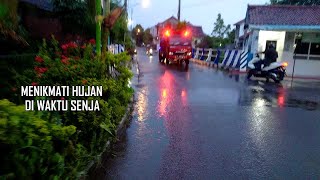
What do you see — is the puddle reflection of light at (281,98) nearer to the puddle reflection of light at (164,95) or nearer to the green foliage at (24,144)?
the puddle reflection of light at (164,95)

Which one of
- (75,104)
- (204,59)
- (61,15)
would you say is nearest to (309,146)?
(75,104)

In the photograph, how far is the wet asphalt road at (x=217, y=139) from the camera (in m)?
4.98

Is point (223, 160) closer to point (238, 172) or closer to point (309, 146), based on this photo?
point (238, 172)

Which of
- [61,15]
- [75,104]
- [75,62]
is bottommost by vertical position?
[75,104]

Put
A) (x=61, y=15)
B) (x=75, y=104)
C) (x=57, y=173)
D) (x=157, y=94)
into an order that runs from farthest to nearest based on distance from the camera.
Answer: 1. (x=61, y=15)
2. (x=157, y=94)
3. (x=75, y=104)
4. (x=57, y=173)

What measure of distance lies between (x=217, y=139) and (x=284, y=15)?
2010 centimetres

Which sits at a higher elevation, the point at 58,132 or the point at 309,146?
the point at 58,132

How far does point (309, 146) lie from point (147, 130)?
3311 mm

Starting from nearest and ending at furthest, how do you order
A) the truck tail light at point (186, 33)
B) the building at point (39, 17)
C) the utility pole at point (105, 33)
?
the utility pole at point (105, 33)
the building at point (39, 17)
the truck tail light at point (186, 33)

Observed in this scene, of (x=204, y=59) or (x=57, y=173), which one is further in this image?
(x=204, y=59)

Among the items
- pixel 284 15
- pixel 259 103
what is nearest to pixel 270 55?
pixel 259 103

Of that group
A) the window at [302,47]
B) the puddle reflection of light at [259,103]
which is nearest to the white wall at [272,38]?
the window at [302,47]

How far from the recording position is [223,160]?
17.7ft

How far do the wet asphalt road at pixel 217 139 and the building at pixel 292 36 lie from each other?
1057cm
